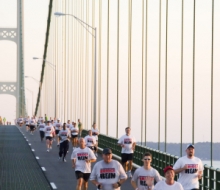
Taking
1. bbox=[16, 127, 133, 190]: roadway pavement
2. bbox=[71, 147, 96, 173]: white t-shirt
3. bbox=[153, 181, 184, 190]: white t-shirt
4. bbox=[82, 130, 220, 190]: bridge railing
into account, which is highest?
bbox=[153, 181, 184, 190]: white t-shirt

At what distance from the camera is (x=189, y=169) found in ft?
38.9

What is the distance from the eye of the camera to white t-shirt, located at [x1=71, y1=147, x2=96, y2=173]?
1523cm

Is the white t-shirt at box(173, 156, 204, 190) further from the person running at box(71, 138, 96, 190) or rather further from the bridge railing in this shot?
the person running at box(71, 138, 96, 190)

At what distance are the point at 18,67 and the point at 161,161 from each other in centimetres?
8920

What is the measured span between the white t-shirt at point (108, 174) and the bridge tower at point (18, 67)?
8996cm

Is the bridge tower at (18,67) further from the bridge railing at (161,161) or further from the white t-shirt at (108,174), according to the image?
the white t-shirt at (108,174)

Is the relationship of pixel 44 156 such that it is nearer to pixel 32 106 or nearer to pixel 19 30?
pixel 19 30

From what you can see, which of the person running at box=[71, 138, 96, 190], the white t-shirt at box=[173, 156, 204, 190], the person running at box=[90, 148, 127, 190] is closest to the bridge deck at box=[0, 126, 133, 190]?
the person running at box=[71, 138, 96, 190]

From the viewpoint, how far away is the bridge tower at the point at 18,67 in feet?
331

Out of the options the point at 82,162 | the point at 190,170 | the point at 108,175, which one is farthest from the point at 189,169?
the point at 82,162

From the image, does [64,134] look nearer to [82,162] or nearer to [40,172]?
[40,172]

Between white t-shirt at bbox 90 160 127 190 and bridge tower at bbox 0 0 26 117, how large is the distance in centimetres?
8996

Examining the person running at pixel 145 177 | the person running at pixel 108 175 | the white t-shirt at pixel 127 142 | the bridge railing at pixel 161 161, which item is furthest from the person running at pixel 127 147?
the person running at pixel 145 177

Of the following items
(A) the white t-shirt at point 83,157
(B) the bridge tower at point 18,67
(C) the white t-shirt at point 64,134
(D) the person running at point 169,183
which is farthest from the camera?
(B) the bridge tower at point 18,67
